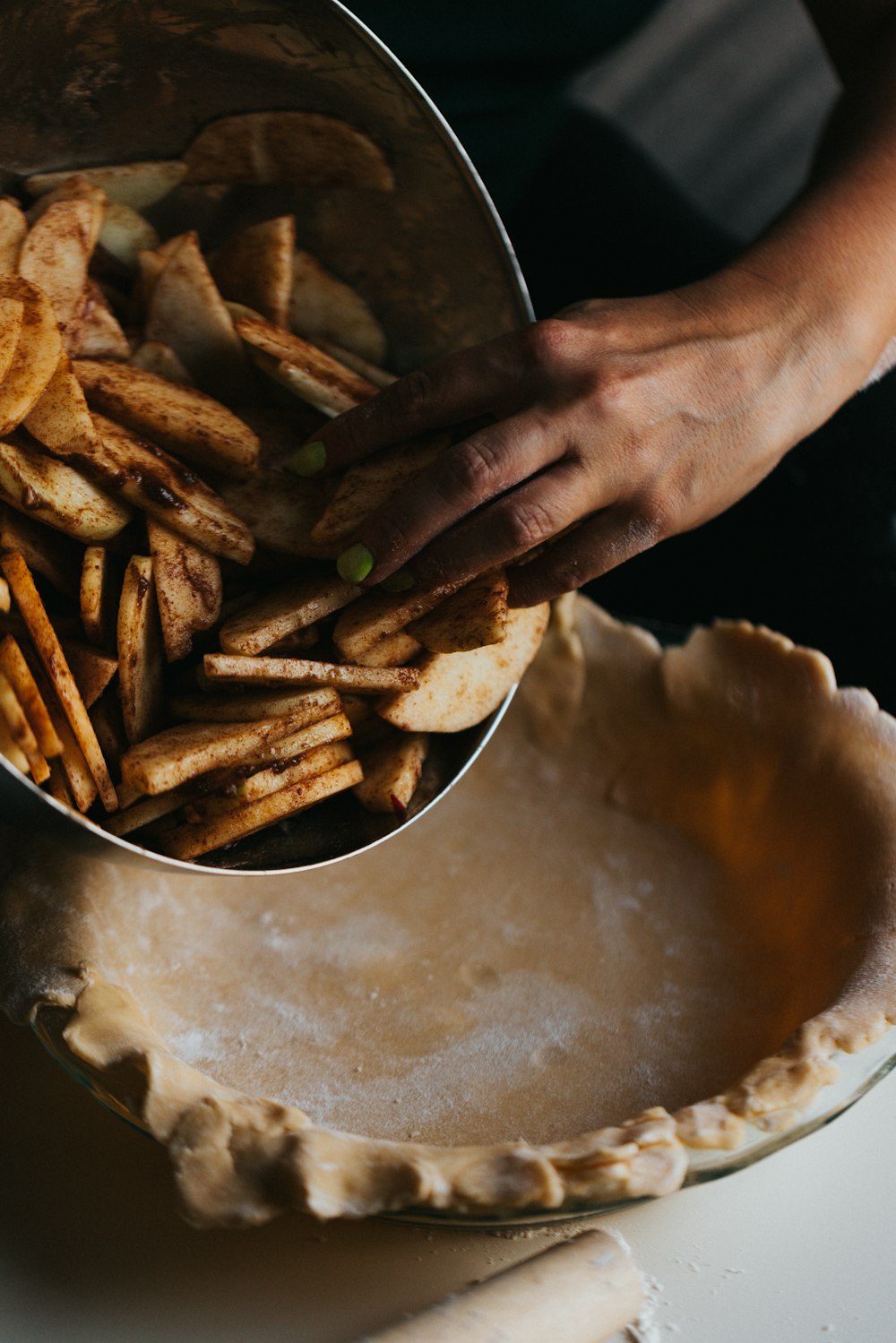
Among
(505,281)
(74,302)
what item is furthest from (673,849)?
(74,302)

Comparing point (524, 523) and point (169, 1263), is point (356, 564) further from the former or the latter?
point (169, 1263)

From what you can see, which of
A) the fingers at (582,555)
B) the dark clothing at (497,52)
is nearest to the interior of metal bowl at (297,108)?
the fingers at (582,555)

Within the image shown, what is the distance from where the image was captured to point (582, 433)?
1.00 meters

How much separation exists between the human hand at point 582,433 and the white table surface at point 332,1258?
50 centimetres

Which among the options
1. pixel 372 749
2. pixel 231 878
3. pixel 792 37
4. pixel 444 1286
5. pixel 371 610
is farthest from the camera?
pixel 792 37

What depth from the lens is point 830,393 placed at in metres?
1.23

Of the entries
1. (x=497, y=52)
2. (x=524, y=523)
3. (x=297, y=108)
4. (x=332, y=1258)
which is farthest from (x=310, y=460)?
(x=497, y=52)

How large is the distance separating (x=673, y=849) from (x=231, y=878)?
18.2 inches

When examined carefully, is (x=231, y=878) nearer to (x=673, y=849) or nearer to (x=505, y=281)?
(x=673, y=849)

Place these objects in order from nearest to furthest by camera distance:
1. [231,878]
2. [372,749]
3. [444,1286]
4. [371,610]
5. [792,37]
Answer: [444,1286] < [371,610] < [372,749] < [231,878] < [792,37]

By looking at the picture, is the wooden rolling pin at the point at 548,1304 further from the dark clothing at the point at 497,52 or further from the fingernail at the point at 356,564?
the dark clothing at the point at 497,52

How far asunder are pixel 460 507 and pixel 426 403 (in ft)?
0.35

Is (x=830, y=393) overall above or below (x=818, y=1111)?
above

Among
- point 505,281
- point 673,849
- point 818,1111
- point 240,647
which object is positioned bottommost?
point 673,849
